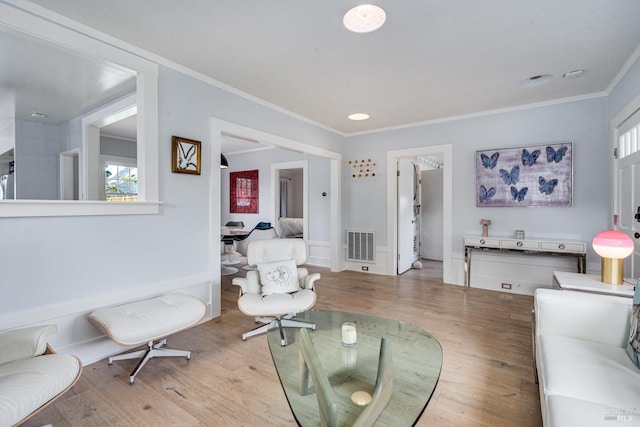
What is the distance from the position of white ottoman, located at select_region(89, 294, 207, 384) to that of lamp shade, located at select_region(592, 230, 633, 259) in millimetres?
2931

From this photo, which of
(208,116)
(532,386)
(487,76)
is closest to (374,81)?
(487,76)

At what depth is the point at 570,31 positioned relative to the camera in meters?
2.23

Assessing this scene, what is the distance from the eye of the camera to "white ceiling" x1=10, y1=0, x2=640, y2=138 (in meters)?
1.99

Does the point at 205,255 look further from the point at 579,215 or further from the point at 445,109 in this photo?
the point at 579,215

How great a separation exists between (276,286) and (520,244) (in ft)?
10.4

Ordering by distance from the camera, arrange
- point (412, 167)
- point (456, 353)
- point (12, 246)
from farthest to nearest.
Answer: point (412, 167) → point (456, 353) → point (12, 246)

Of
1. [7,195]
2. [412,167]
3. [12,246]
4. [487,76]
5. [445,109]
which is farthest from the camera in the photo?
[412,167]

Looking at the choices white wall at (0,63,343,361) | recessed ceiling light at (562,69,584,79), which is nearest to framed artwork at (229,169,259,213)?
white wall at (0,63,343,361)

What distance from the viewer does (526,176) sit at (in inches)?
154

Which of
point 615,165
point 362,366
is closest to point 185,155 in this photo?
point 362,366

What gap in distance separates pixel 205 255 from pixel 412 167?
4.19m

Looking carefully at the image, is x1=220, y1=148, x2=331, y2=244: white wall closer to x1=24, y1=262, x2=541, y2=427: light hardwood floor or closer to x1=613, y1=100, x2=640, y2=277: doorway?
x1=24, y1=262, x2=541, y2=427: light hardwood floor

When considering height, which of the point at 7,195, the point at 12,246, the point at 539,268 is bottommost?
the point at 539,268

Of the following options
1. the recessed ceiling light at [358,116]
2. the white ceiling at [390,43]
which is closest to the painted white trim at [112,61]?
the white ceiling at [390,43]
